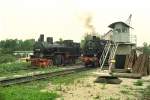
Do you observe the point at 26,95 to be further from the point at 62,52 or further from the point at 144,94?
the point at 62,52

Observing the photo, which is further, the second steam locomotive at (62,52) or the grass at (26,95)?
the second steam locomotive at (62,52)

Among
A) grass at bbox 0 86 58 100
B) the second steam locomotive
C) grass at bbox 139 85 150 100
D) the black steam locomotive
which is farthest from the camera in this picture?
the second steam locomotive

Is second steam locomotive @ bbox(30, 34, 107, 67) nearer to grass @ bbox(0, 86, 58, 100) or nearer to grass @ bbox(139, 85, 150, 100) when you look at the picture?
grass @ bbox(139, 85, 150, 100)

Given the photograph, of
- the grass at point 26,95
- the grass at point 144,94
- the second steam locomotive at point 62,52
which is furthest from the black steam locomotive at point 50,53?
the grass at point 26,95

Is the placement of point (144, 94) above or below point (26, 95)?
below

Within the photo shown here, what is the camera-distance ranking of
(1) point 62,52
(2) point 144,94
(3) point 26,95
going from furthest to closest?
(1) point 62,52 < (2) point 144,94 < (3) point 26,95

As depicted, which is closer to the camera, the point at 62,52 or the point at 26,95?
the point at 26,95

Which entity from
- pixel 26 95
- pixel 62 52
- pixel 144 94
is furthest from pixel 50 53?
pixel 26 95

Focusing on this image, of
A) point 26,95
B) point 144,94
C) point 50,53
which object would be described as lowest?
point 144,94

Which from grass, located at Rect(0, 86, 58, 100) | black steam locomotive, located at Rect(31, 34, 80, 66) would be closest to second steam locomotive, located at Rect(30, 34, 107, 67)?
black steam locomotive, located at Rect(31, 34, 80, 66)

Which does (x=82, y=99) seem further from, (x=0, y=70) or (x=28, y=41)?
(x=28, y=41)

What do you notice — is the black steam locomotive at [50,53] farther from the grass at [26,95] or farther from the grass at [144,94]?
the grass at [26,95]

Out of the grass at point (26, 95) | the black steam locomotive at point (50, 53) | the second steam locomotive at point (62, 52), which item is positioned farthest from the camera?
the second steam locomotive at point (62, 52)

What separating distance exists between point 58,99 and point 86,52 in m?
25.0
